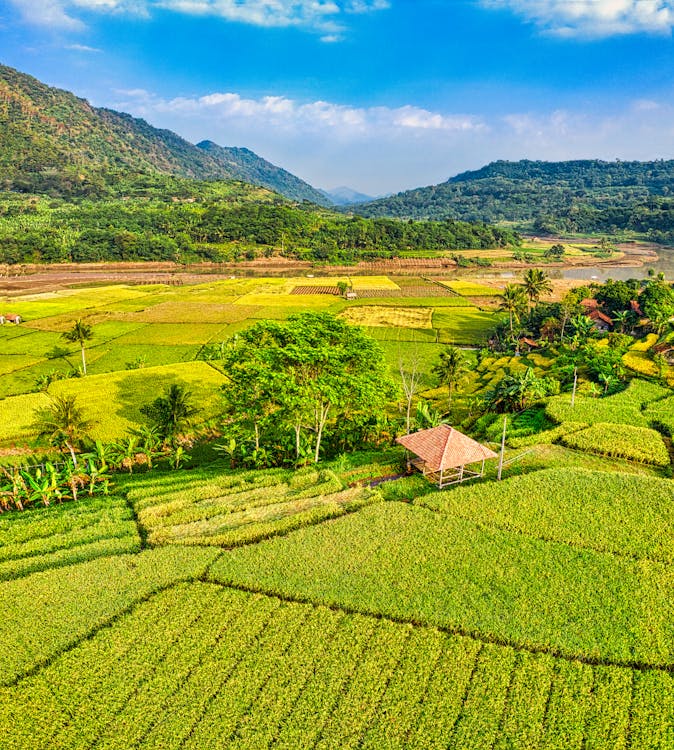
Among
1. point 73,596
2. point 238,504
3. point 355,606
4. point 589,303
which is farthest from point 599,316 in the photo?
point 73,596

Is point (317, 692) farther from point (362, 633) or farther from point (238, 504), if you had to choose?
point (238, 504)

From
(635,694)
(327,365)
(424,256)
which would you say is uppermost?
(424,256)

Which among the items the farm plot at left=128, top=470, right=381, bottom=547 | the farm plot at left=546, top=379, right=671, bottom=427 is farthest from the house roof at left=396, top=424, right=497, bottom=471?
the farm plot at left=546, top=379, right=671, bottom=427

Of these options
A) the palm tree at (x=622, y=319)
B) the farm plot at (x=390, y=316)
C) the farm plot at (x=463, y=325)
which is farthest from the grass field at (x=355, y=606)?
the farm plot at (x=390, y=316)

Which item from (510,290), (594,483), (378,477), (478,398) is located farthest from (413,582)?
(510,290)

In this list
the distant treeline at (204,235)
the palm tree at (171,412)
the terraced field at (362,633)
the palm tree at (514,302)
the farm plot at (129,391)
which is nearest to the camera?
the terraced field at (362,633)

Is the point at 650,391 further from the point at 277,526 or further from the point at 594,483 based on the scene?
the point at 277,526

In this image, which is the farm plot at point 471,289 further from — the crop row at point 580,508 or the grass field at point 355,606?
the crop row at point 580,508
